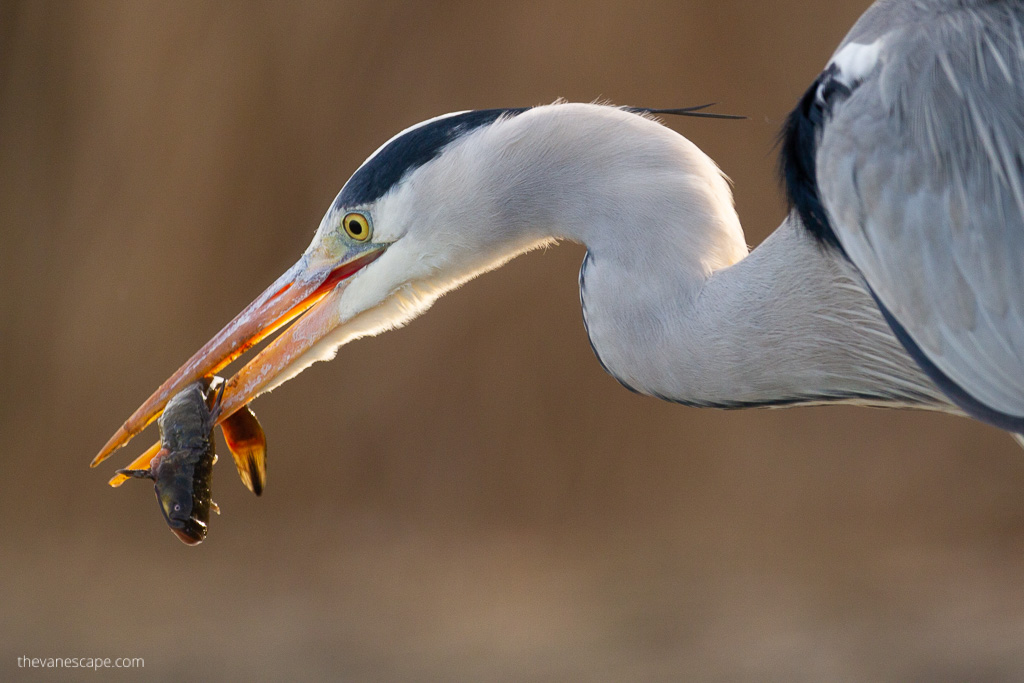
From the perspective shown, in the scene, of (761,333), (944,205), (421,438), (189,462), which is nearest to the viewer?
(944,205)

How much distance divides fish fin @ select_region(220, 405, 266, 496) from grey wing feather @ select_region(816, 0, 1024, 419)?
2.66ft

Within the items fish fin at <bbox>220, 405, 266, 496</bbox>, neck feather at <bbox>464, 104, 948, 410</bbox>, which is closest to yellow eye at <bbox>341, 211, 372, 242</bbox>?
neck feather at <bbox>464, 104, 948, 410</bbox>

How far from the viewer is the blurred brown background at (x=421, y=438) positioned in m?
3.05

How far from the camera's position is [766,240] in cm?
107

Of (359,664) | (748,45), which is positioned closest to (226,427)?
(359,664)

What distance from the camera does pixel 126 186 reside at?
10.4ft

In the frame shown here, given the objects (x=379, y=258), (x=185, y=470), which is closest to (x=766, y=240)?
(x=379, y=258)

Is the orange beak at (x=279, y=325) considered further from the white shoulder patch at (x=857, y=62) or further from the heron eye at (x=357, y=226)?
the white shoulder patch at (x=857, y=62)

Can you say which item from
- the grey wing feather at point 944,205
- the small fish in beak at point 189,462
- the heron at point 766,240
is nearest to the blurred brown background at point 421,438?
the small fish in beak at point 189,462

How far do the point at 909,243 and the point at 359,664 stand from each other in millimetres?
2447

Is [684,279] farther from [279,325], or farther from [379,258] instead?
[279,325]

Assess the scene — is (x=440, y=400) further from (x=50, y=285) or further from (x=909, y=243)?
(x=909, y=243)

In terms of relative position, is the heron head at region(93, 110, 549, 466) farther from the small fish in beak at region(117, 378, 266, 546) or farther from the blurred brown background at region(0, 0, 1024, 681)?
the blurred brown background at region(0, 0, 1024, 681)

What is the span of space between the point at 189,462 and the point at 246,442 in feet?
0.42
